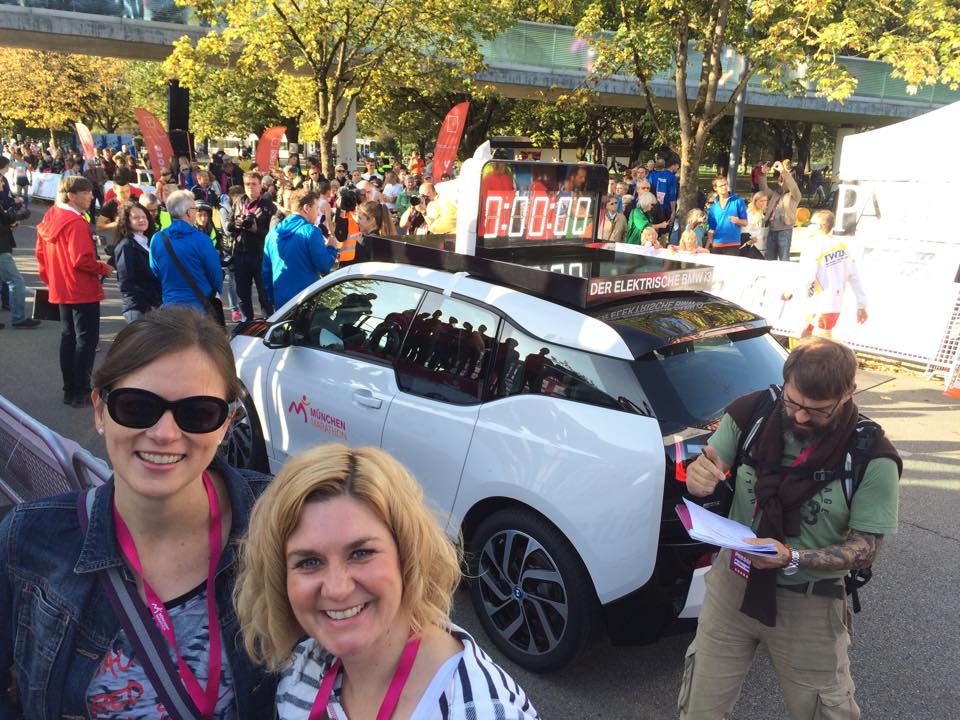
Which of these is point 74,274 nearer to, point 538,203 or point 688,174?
point 538,203

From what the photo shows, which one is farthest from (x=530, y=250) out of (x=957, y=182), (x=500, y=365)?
(x=957, y=182)

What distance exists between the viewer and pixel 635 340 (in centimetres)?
321

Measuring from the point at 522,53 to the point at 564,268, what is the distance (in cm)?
2186

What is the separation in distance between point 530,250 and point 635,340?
1.55m

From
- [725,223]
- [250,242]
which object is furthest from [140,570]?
[725,223]

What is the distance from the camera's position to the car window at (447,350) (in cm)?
361

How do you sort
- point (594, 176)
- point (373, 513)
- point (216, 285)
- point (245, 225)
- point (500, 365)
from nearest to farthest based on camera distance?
1. point (373, 513)
2. point (500, 365)
3. point (594, 176)
4. point (216, 285)
5. point (245, 225)

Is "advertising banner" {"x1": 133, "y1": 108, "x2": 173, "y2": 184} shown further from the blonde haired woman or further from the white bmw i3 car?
the blonde haired woman

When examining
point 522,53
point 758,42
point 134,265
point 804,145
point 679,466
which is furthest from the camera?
point 804,145

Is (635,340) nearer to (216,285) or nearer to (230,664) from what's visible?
(230,664)

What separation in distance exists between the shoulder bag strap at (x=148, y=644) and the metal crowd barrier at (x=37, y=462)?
4.68 ft

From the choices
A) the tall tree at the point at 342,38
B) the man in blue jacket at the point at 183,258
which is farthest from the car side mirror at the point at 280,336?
the tall tree at the point at 342,38

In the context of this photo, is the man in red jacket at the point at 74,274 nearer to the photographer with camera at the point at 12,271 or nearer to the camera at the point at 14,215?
the photographer with camera at the point at 12,271

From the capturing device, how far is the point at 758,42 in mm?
12664
